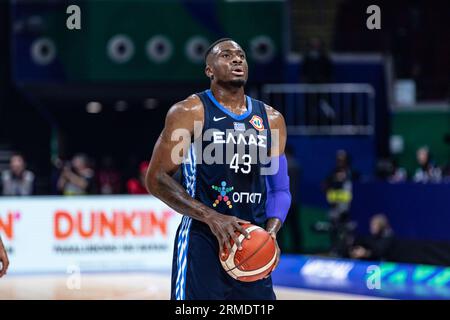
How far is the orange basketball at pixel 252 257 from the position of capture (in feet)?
18.6

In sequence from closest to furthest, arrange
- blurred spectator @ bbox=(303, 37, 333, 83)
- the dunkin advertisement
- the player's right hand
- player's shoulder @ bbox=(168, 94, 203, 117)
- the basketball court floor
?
the player's right hand < player's shoulder @ bbox=(168, 94, 203, 117) < the basketball court floor < the dunkin advertisement < blurred spectator @ bbox=(303, 37, 333, 83)

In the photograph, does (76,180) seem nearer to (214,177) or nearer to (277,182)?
(277,182)

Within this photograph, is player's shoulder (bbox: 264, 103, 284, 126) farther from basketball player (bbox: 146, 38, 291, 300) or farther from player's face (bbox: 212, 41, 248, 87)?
player's face (bbox: 212, 41, 248, 87)

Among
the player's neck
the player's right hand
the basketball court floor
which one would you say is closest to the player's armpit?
the player's neck

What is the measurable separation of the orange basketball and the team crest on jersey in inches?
26.1

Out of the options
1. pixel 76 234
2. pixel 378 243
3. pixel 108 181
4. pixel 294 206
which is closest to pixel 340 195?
pixel 294 206

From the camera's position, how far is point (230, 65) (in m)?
6.00

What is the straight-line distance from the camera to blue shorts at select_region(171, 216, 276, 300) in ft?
19.2

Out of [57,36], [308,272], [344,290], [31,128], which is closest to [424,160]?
[308,272]

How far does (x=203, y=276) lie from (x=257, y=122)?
1054 millimetres

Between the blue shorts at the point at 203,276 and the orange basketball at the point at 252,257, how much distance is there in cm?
12

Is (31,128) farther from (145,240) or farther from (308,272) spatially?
(308,272)

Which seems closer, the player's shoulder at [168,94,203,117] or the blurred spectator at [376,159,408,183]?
the player's shoulder at [168,94,203,117]

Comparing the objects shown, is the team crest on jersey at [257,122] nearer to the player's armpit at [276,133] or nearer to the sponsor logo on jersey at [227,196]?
the player's armpit at [276,133]
